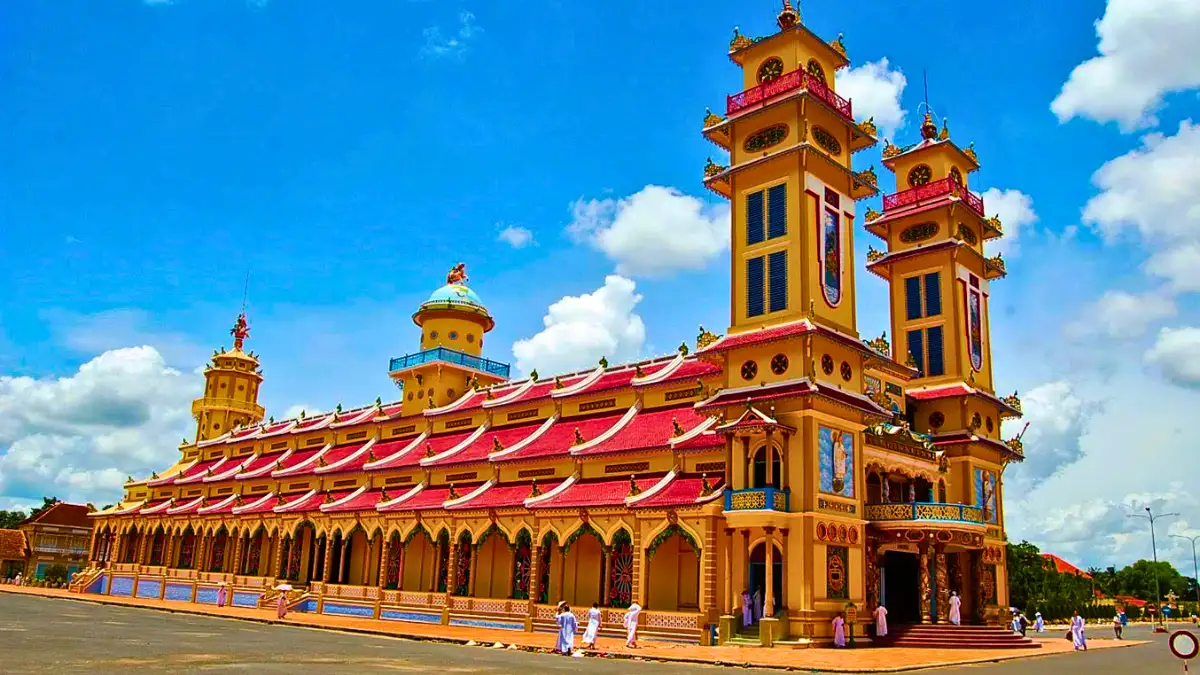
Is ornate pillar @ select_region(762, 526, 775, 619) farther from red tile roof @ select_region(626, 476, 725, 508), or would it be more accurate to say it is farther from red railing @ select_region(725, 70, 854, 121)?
red railing @ select_region(725, 70, 854, 121)

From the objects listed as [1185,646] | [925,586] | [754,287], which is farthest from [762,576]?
[1185,646]

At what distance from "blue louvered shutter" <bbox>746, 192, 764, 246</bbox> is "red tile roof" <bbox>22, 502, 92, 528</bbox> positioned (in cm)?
7365

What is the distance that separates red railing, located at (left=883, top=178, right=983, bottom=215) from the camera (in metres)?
41.5

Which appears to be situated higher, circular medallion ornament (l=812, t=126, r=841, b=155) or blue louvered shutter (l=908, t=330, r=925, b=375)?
circular medallion ornament (l=812, t=126, r=841, b=155)

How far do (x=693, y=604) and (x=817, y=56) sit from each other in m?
21.3

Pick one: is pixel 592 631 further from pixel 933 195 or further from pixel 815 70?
pixel 933 195

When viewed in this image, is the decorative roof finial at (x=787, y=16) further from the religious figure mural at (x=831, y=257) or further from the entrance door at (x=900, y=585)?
the entrance door at (x=900, y=585)

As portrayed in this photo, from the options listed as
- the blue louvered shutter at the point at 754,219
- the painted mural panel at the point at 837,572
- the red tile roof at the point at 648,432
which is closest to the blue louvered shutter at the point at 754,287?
the blue louvered shutter at the point at 754,219

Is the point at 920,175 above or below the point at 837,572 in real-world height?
above

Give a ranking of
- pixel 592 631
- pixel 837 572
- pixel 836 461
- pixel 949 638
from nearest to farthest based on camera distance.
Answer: pixel 592 631
pixel 837 572
pixel 949 638
pixel 836 461

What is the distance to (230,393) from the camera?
7494 centimetres

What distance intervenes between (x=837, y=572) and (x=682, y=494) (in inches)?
225

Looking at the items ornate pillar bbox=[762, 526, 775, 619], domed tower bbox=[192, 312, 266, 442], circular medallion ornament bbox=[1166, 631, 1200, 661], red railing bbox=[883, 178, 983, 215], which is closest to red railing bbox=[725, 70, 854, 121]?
red railing bbox=[883, 178, 983, 215]

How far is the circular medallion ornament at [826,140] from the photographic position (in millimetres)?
33688
